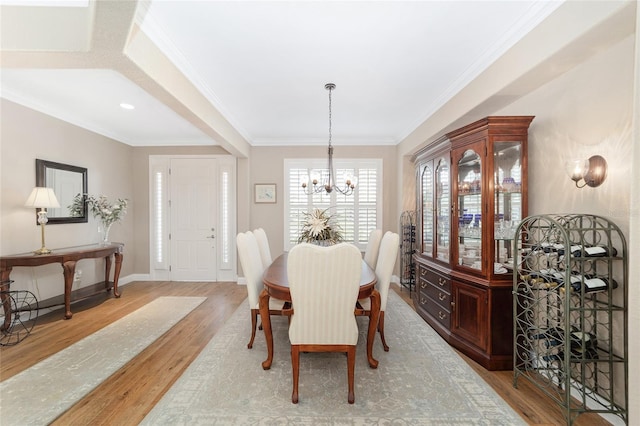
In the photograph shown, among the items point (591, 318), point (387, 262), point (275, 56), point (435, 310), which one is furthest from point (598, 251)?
point (275, 56)

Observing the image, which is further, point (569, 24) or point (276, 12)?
point (276, 12)

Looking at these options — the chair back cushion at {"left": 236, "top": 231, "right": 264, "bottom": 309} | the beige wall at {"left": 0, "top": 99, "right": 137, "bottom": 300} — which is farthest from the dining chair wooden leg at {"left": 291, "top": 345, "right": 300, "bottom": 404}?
the beige wall at {"left": 0, "top": 99, "right": 137, "bottom": 300}

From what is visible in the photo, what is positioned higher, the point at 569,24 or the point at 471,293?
the point at 569,24

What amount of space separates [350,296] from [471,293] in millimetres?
1340

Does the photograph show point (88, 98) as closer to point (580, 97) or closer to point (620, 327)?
Answer: point (580, 97)

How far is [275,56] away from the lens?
232 centimetres

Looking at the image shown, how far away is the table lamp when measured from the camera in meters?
3.14

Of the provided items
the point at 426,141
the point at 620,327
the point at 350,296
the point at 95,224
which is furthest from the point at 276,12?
the point at 95,224

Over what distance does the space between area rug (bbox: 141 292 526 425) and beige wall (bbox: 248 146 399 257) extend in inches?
101

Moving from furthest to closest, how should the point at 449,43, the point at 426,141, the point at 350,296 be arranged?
1. the point at 426,141
2. the point at 449,43
3. the point at 350,296

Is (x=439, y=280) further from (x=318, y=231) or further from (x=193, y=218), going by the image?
(x=193, y=218)

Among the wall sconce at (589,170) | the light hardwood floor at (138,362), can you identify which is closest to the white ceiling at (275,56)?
the wall sconce at (589,170)

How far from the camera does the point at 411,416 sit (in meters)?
1.78

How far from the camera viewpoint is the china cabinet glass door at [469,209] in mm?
2473
